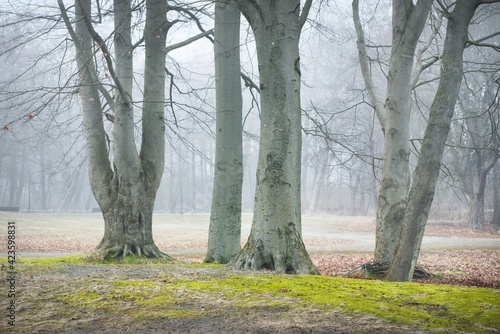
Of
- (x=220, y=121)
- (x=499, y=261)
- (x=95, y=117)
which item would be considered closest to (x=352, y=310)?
(x=220, y=121)

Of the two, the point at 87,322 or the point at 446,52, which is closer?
the point at 87,322

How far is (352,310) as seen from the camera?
4.40 meters

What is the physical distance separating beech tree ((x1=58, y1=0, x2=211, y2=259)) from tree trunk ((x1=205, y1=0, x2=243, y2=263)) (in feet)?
4.49

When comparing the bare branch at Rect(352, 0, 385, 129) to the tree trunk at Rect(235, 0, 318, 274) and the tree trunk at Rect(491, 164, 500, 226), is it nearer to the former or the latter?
the tree trunk at Rect(235, 0, 318, 274)

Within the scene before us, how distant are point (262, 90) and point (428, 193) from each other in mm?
2653

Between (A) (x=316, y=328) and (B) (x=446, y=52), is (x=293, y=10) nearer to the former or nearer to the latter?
(B) (x=446, y=52)

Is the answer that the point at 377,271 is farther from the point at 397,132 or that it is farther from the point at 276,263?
the point at 276,263

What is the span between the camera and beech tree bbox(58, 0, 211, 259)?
9.37m

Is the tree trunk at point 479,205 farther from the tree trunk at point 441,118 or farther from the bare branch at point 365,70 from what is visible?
the tree trunk at point 441,118

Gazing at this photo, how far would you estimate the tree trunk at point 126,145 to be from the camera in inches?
369

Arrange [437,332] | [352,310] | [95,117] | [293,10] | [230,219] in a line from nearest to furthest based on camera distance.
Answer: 1. [437,332]
2. [352,310]
3. [293,10]
4. [230,219]
5. [95,117]

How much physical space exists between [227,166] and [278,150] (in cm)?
261

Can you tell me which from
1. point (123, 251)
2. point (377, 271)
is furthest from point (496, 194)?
point (123, 251)

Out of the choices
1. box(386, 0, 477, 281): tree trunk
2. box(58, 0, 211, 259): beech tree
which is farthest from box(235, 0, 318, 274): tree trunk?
box(58, 0, 211, 259): beech tree
